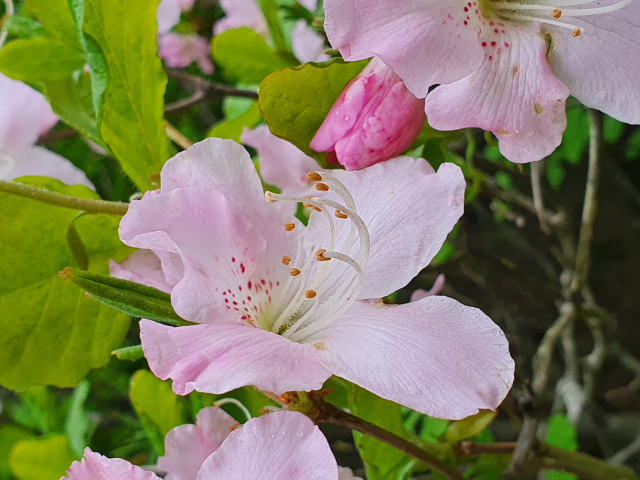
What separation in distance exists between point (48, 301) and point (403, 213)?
0.32 m

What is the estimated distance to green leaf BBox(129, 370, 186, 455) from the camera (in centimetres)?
72

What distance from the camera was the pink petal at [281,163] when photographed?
2.07 ft

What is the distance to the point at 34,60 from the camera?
0.67 meters

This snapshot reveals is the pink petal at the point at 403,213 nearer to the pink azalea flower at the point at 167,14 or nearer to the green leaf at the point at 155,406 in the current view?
the green leaf at the point at 155,406

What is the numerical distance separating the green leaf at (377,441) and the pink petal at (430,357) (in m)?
0.14

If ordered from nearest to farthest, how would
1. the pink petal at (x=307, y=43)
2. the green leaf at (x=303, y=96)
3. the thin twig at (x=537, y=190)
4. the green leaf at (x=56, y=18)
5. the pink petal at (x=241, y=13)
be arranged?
the green leaf at (x=303, y=96) < the green leaf at (x=56, y=18) < the thin twig at (x=537, y=190) < the pink petal at (x=307, y=43) < the pink petal at (x=241, y=13)

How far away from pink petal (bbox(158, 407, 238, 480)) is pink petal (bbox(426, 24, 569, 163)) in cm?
32

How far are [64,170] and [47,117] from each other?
15 cm

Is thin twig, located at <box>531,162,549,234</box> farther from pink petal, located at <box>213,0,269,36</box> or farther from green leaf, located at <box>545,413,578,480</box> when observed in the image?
pink petal, located at <box>213,0,269,36</box>

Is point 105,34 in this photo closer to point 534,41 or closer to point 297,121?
point 297,121

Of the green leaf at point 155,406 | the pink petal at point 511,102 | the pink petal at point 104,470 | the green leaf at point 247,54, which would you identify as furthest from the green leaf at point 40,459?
the pink petal at point 511,102

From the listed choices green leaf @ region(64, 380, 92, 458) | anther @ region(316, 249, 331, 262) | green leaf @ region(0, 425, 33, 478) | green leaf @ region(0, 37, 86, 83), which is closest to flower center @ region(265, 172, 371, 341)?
anther @ region(316, 249, 331, 262)

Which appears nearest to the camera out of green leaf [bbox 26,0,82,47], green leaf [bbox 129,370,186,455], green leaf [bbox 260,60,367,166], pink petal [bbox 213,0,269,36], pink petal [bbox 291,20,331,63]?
green leaf [bbox 260,60,367,166]

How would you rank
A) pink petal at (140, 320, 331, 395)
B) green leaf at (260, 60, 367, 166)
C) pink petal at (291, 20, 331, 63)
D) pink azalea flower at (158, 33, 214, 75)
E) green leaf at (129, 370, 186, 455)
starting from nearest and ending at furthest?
pink petal at (140, 320, 331, 395) < green leaf at (260, 60, 367, 166) < green leaf at (129, 370, 186, 455) < pink petal at (291, 20, 331, 63) < pink azalea flower at (158, 33, 214, 75)
